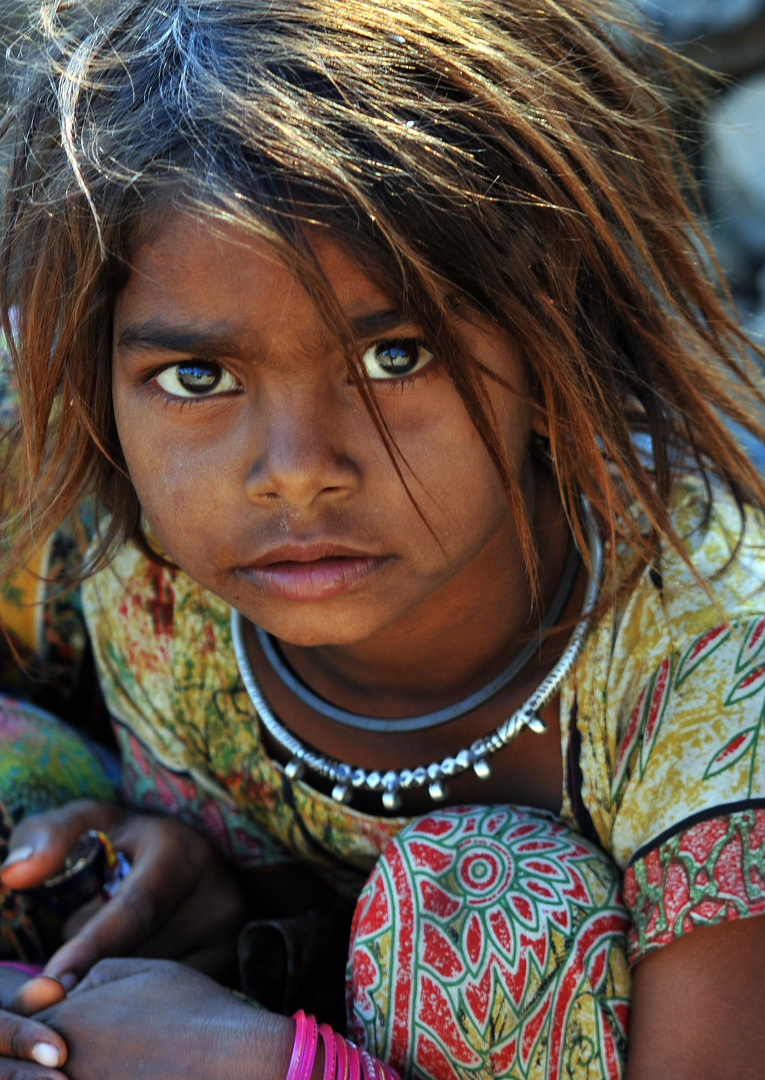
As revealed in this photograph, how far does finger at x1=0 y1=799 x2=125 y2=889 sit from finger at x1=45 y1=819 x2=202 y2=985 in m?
0.06

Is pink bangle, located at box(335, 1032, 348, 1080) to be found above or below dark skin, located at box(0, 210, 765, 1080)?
below

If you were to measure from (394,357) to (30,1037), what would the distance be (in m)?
0.71

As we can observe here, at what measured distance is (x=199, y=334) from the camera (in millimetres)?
966

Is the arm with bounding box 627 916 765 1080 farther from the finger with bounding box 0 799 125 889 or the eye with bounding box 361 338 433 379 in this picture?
the finger with bounding box 0 799 125 889

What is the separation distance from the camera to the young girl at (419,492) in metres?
0.95

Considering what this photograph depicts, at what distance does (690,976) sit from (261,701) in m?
0.60

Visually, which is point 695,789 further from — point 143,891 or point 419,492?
point 143,891

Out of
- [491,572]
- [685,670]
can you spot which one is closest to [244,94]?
[491,572]

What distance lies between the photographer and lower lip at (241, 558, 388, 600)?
41.4 inches

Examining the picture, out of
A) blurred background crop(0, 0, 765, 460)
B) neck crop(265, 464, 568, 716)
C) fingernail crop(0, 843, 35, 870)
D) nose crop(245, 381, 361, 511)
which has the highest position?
blurred background crop(0, 0, 765, 460)

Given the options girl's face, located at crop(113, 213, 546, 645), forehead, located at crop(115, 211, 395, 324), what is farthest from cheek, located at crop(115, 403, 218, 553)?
forehead, located at crop(115, 211, 395, 324)

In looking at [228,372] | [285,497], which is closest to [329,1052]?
[285,497]

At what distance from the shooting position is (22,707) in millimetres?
1556

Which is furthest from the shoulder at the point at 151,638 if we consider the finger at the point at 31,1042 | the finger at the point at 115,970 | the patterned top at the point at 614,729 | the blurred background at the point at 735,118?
the blurred background at the point at 735,118
